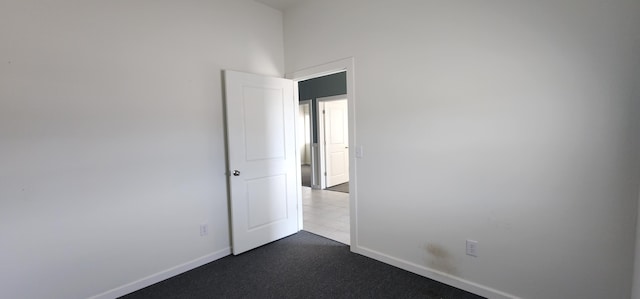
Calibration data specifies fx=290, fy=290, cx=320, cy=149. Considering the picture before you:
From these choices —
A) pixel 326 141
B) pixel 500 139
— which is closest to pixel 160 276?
pixel 500 139

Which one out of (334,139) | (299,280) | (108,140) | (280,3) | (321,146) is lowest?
(299,280)

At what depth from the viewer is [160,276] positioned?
2471 mm

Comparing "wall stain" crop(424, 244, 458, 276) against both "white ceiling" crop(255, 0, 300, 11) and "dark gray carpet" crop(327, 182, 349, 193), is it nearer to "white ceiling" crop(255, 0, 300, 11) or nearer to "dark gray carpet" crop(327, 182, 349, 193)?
"white ceiling" crop(255, 0, 300, 11)

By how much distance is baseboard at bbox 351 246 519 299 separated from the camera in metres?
2.12

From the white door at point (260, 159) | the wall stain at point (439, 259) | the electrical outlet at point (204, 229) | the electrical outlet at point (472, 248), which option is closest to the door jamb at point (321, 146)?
the white door at point (260, 159)

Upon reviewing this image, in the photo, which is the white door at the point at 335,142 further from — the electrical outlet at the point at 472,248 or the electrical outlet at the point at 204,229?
the electrical outlet at the point at 472,248

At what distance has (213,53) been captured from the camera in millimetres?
2789

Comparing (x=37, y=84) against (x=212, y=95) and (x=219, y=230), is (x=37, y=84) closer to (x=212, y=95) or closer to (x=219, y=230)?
(x=212, y=95)

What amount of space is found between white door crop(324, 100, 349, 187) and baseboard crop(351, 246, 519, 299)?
3248 mm

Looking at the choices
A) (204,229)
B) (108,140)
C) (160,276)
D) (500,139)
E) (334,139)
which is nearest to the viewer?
(500,139)

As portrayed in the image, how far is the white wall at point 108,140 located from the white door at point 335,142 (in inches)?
128

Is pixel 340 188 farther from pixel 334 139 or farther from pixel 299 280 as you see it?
pixel 299 280

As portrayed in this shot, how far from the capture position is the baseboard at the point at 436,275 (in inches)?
83.3

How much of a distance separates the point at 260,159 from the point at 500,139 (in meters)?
2.19
